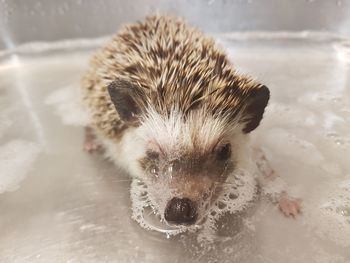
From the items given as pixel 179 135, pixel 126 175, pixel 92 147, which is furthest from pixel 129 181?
pixel 179 135

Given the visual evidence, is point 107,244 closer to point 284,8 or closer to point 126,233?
point 126,233

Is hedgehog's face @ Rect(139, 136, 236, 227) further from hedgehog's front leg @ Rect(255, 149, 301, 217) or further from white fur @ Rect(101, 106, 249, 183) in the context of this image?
hedgehog's front leg @ Rect(255, 149, 301, 217)

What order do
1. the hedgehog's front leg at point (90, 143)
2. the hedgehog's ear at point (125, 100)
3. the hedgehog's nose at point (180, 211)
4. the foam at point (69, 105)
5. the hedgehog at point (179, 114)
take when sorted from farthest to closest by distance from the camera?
the foam at point (69, 105) → the hedgehog's front leg at point (90, 143) → the hedgehog's ear at point (125, 100) → the hedgehog at point (179, 114) → the hedgehog's nose at point (180, 211)

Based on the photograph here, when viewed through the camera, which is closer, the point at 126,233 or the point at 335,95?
the point at 126,233

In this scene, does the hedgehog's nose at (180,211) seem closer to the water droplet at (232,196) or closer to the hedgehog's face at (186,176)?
Result: the hedgehog's face at (186,176)

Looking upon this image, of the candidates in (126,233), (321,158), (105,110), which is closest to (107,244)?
(126,233)

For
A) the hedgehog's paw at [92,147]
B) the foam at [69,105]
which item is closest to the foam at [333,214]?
the hedgehog's paw at [92,147]

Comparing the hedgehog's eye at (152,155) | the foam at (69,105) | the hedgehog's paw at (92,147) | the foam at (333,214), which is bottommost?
the foam at (333,214)
